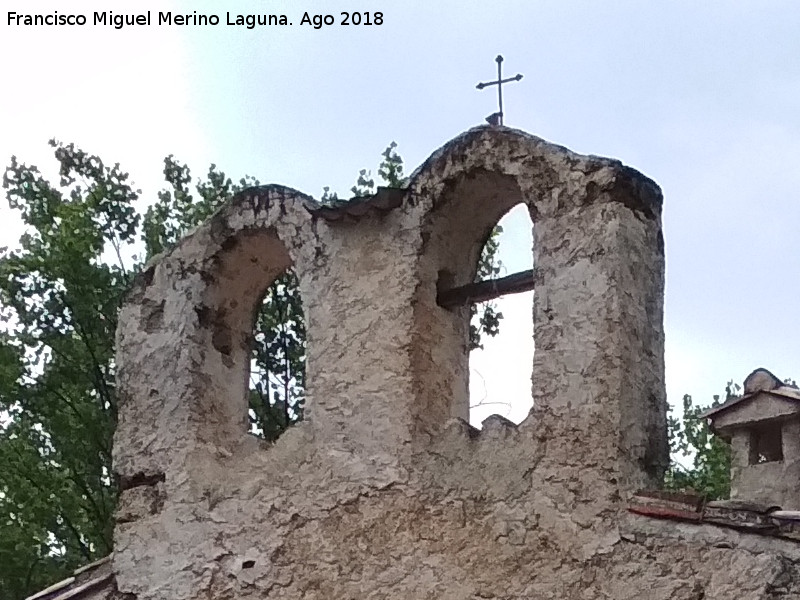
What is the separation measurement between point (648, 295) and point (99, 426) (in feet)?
24.5

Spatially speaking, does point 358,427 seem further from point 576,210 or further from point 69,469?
point 69,469

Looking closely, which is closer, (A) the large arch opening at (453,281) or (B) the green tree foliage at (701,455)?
(A) the large arch opening at (453,281)

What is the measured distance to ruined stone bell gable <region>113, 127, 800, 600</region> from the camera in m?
3.89

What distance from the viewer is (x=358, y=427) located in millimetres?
4457

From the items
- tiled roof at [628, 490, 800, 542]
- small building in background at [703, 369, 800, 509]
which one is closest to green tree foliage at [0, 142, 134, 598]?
small building in background at [703, 369, 800, 509]

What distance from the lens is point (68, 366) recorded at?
35.9ft

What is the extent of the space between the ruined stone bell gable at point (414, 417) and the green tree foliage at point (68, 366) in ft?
17.7

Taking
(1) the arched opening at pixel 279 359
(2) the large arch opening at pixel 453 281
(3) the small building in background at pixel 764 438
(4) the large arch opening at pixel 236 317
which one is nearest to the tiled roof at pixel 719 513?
(2) the large arch opening at pixel 453 281

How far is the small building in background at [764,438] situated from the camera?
7957 mm

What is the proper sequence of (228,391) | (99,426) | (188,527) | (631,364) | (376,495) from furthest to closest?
(99,426)
(228,391)
(188,527)
(376,495)
(631,364)

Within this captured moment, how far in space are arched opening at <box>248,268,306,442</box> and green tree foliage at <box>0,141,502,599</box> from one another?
11 mm

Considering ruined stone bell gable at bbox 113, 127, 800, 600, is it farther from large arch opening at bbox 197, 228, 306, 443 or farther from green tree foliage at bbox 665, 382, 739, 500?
green tree foliage at bbox 665, 382, 739, 500

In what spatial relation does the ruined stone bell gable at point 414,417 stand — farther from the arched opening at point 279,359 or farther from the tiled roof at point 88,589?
the arched opening at point 279,359

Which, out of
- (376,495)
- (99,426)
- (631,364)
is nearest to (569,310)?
(631,364)
